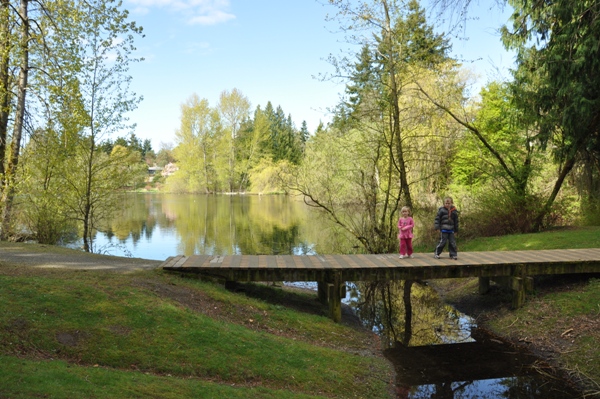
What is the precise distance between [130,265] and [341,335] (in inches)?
225

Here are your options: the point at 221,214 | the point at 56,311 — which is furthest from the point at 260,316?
the point at 221,214

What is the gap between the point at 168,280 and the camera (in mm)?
10047

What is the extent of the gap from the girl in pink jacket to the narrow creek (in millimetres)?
1970

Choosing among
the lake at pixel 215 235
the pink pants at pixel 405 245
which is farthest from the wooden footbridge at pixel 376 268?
the lake at pixel 215 235

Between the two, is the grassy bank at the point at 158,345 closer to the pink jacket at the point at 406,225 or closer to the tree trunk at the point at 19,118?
the pink jacket at the point at 406,225

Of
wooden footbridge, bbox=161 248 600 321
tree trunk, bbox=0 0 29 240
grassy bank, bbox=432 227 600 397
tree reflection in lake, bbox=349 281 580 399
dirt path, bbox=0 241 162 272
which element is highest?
tree trunk, bbox=0 0 29 240

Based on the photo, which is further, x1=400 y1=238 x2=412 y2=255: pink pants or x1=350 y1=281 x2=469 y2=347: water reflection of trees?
x1=400 y1=238 x2=412 y2=255: pink pants

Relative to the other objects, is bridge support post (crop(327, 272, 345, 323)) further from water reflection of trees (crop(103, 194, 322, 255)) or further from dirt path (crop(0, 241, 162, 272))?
water reflection of trees (crop(103, 194, 322, 255))

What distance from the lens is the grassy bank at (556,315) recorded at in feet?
28.7

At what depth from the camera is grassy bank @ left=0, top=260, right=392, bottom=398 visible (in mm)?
5449

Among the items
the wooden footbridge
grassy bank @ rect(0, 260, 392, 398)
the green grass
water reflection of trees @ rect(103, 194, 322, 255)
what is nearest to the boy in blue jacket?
the wooden footbridge

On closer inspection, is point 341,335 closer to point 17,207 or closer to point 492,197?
point 492,197

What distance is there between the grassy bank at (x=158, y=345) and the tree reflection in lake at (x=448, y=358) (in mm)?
804

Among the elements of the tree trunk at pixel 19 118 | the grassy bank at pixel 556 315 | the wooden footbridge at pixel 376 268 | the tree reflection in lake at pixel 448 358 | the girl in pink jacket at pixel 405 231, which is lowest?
the tree reflection in lake at pixel 448 358
